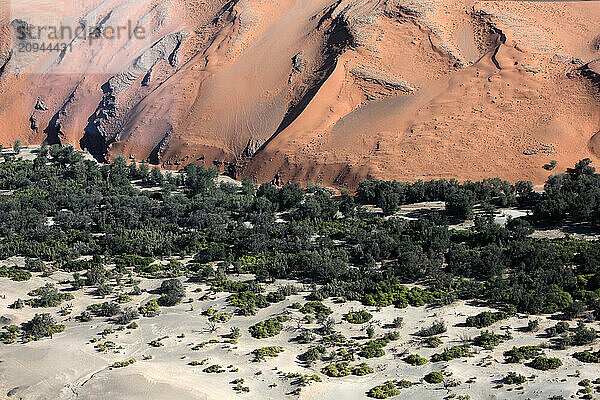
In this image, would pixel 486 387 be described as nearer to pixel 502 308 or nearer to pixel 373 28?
pixel 502 308

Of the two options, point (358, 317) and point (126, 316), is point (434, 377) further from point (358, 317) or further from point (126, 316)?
point (126, 316)

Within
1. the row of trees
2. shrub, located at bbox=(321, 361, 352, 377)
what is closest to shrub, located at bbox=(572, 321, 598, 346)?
the row of trees

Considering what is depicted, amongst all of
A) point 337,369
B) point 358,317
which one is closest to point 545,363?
point 337,369

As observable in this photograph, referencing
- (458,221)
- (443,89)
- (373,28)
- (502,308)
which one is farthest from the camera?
(373,28)

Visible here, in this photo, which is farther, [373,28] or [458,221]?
[373,28]

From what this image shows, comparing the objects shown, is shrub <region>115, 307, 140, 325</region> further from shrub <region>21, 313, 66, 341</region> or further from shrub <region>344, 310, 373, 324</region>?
shrub <region>344, 310, 373, 324</region>

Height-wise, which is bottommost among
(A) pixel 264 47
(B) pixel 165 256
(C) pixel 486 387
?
(C) pixel 486 387

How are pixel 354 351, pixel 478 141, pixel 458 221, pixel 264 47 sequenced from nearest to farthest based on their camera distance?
pixel 354 351
pixel 458 221
pixel 478 141
pixel 264 47

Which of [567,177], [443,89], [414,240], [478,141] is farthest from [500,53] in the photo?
[414,240]
